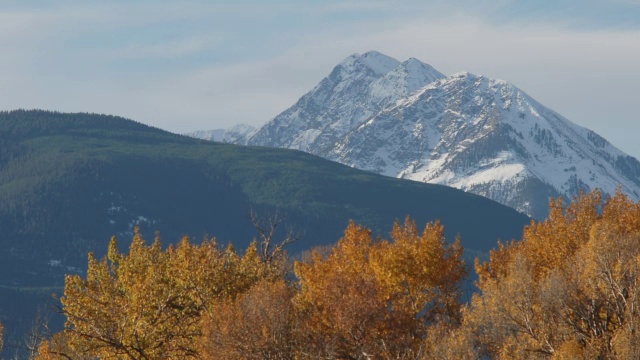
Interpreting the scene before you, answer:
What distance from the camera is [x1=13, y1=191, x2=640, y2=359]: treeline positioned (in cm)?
6912

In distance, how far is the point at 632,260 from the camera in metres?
78.2

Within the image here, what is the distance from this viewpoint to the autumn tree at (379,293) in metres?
76.3

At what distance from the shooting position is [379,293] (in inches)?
3329

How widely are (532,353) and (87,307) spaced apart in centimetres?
3174

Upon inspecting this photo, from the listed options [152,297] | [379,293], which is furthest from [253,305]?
[379,293]

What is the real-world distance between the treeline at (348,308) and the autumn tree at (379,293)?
14cm

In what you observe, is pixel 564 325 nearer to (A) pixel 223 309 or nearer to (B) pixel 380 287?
(B) pixel 380 287

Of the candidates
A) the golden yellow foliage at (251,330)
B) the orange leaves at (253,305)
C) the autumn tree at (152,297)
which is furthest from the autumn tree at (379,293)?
the autumn tree at (152,297)

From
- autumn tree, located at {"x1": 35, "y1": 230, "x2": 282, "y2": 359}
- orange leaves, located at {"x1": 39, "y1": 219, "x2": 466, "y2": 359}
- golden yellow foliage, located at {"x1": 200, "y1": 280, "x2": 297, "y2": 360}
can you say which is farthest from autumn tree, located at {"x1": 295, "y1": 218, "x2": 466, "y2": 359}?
autumn tree, located at {"x1": 35, "y1": 230, "x2": 282, "y2": 359}

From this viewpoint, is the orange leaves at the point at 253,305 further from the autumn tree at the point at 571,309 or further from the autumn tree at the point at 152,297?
the autumn tree at the point at 571,309

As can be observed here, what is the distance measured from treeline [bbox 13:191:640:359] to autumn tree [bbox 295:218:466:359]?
5.7 inches

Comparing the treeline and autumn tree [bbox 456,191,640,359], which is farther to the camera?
autumn tree [bbox 456,191,640,359]

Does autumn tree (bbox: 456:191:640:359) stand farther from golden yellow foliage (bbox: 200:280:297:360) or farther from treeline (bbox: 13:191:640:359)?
golden yellow foliage (bbox: 200:280:297:360)

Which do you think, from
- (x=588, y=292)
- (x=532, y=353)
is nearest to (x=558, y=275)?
(x=588, y=292)
